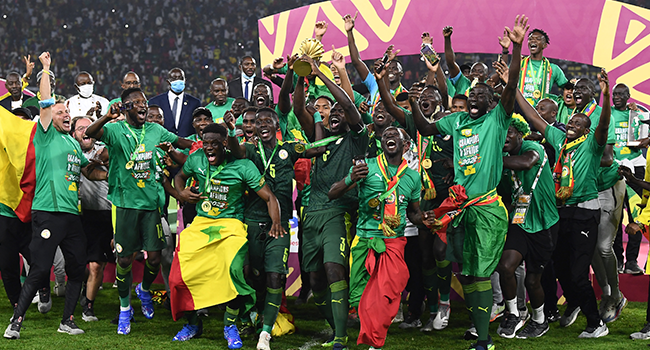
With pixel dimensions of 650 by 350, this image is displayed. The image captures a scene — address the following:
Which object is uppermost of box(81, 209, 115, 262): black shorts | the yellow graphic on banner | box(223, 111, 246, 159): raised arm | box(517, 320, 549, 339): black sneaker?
the yellow graphic on banner

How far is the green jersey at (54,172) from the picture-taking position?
611 centimetres

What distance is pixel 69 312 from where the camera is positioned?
626 cm

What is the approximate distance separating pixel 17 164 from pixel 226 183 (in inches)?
89.8

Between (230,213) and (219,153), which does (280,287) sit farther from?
(219,153)

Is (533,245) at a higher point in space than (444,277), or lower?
higher

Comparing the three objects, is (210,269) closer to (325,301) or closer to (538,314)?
(325,301)

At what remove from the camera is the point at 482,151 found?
17.7 ft

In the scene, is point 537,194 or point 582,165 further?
point 582,165

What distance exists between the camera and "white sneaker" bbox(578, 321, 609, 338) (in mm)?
6293

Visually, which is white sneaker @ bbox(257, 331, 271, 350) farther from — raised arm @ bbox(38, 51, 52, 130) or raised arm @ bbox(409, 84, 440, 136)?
raised arm @ bbox(38, 51, 52, 130)

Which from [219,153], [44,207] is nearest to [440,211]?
[219,153]

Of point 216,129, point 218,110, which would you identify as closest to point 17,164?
point 216,129

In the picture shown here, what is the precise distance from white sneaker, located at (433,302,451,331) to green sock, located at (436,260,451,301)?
93mm

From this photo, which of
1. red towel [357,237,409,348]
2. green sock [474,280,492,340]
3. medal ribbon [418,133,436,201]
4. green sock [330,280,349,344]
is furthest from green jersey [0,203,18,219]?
green sock [474,280,492,340]
